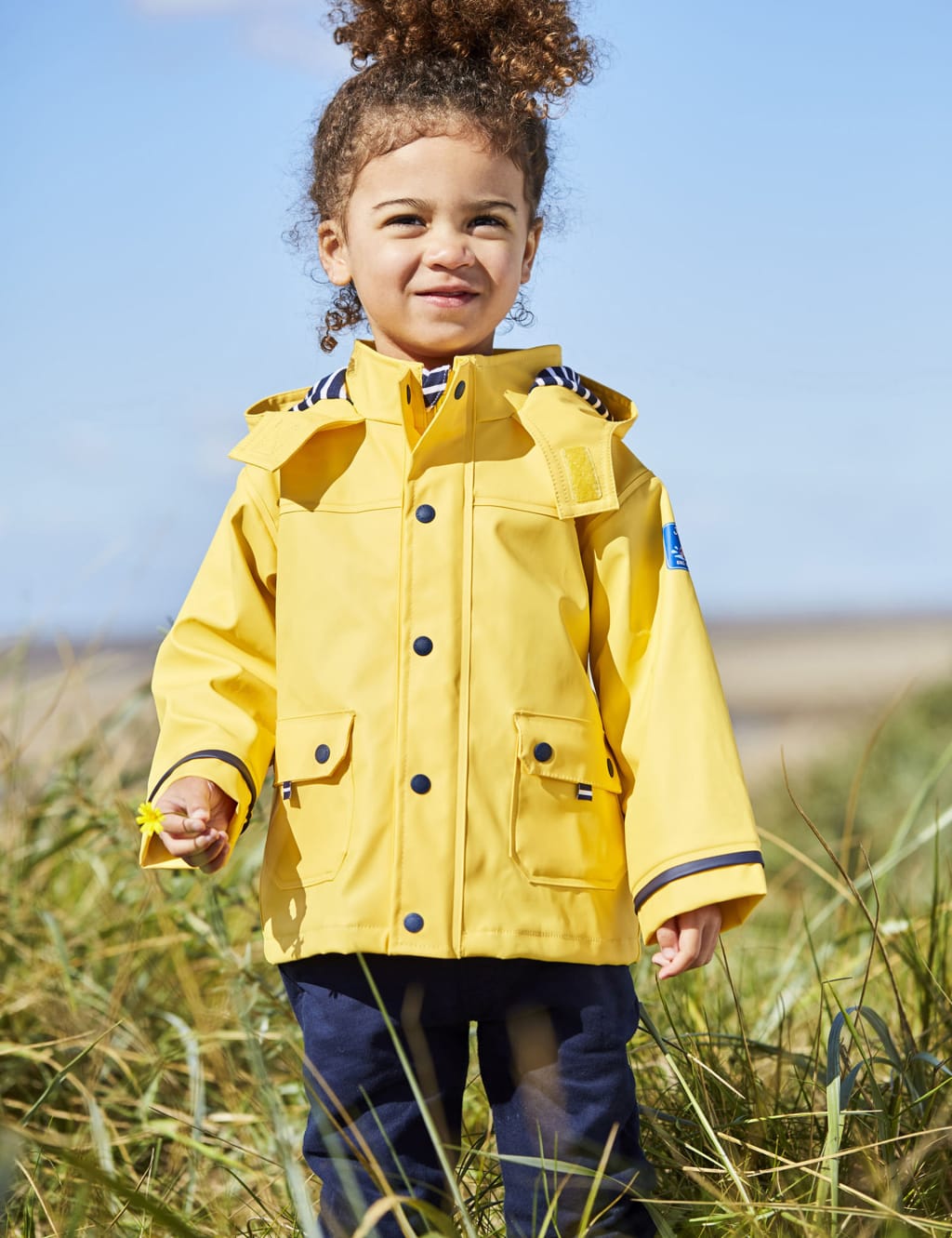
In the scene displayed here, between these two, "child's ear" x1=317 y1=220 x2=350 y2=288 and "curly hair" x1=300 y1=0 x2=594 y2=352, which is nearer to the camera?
"curly hair" x1=300 y1=0 x2=594 y2=352

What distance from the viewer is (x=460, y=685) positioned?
203 centimetres

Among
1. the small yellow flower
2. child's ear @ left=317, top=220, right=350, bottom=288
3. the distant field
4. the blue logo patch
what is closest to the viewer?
the small yellow flower

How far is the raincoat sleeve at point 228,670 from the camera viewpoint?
81.4 inches

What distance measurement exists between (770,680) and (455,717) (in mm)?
20499

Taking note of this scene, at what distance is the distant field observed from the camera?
11.9 feet

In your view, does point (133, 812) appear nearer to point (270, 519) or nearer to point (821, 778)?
point (270, 519)

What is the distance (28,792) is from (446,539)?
1.98 meters

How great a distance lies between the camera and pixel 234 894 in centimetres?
322

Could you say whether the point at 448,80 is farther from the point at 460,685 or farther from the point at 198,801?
the point at 198,801

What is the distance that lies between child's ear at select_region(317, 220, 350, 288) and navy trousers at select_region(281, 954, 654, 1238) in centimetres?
112

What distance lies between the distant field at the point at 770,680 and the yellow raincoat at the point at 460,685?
785 mm

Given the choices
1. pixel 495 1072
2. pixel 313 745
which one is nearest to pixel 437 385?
pixel 313 745

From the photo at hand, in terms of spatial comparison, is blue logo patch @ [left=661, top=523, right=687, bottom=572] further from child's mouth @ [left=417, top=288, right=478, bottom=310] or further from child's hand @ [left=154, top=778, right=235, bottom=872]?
child's hand @ [left=154, top=778, right=235, bottom=872]

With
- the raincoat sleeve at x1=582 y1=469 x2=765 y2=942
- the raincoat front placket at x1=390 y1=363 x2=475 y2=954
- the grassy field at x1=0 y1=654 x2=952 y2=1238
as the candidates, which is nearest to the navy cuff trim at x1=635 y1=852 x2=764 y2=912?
the raincoat sleeve at x1=582 y1=469 x2=765 y2=942
